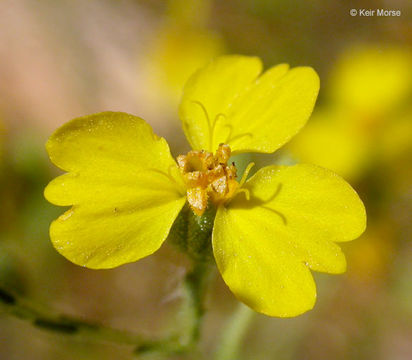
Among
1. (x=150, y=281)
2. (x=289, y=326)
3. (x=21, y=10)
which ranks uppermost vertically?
(x=21, y=10)

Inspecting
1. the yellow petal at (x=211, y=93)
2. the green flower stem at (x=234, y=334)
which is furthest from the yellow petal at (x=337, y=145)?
the yellow petal at (x=211, y=93)

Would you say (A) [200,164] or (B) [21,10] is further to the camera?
(B) [21,10]

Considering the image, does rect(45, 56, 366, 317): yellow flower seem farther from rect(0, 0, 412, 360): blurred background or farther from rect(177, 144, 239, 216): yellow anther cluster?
rect(0, 0, 412, 360): blurred background

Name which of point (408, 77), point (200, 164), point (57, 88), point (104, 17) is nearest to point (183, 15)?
point (104, 17)

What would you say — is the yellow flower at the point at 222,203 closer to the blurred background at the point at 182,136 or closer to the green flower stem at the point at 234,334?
the blurred background at the point at 182,136

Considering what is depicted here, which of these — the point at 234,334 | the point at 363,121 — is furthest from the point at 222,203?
the point at 363,121

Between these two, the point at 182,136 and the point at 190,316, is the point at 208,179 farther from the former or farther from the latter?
the point at 182,136

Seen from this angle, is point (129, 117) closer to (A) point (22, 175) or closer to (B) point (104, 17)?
(A) point (22, 175)
